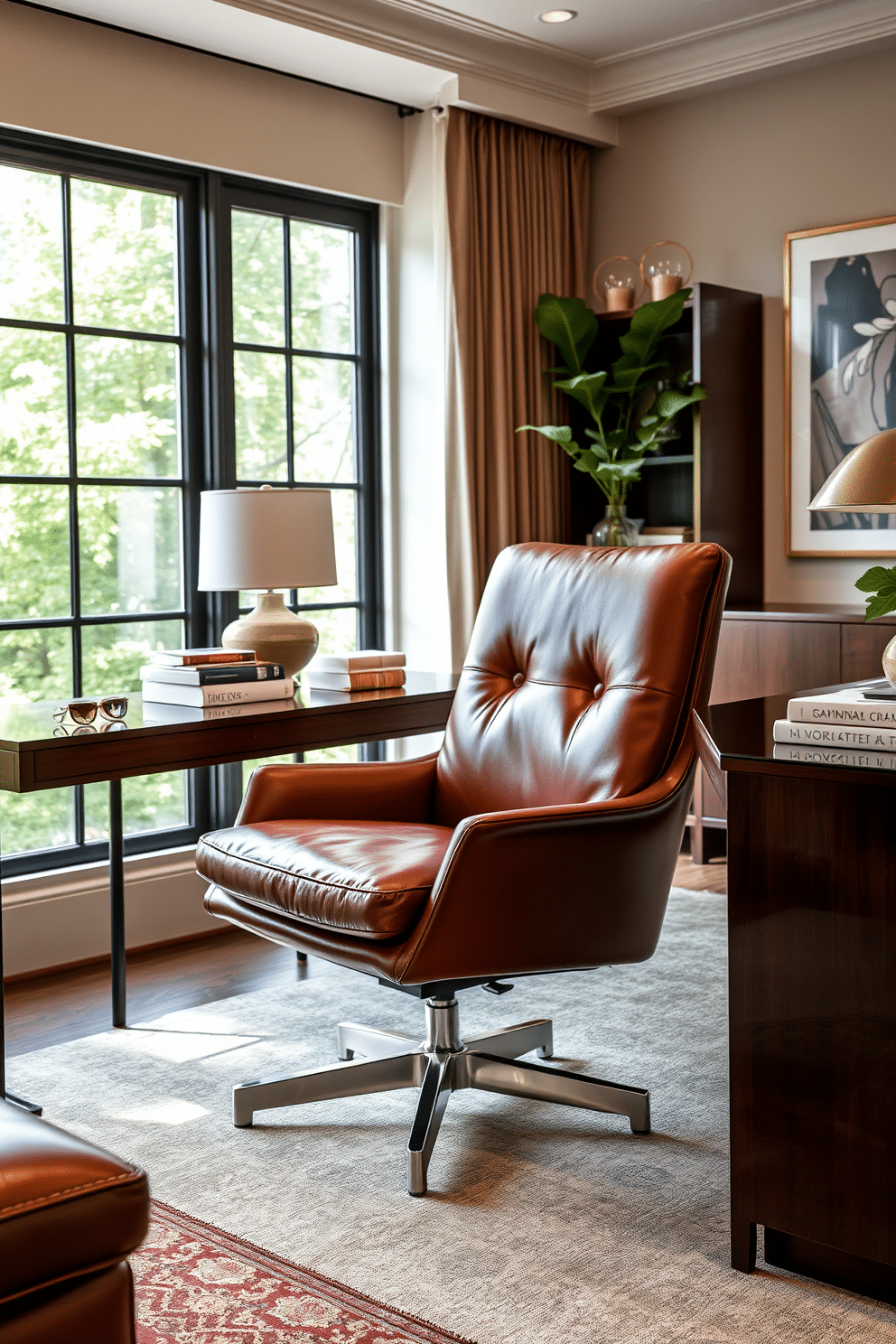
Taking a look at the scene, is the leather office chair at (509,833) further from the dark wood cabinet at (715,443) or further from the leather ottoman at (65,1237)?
the dark wood cabinet at (715,443)

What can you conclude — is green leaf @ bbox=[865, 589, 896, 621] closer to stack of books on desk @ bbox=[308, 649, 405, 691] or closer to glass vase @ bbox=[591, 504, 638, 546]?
stack of books on desk @ bbox=[308, 649, 405, 691]

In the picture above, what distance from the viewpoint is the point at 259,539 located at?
3074 mm

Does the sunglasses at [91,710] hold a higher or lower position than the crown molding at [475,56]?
lower

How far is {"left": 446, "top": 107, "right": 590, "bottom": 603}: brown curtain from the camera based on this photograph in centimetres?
438

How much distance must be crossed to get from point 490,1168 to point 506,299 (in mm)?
3066

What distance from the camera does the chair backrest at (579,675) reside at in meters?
2.44

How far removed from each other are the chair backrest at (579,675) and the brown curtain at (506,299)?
5.40ft

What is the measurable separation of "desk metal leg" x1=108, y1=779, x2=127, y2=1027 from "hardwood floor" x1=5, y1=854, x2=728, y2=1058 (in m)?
0.06

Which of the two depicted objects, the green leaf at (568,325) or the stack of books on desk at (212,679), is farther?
the green leaf at (568,325)

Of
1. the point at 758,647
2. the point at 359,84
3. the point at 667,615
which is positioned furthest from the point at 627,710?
the point at 359,84

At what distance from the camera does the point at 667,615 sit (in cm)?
247

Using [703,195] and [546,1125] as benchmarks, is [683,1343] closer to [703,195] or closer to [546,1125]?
[546,1125]

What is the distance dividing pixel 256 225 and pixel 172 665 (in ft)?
5.97

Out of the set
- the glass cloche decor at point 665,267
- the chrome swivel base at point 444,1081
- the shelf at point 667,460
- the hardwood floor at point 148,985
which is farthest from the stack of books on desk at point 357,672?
the glass cloche decor at point 665,267
